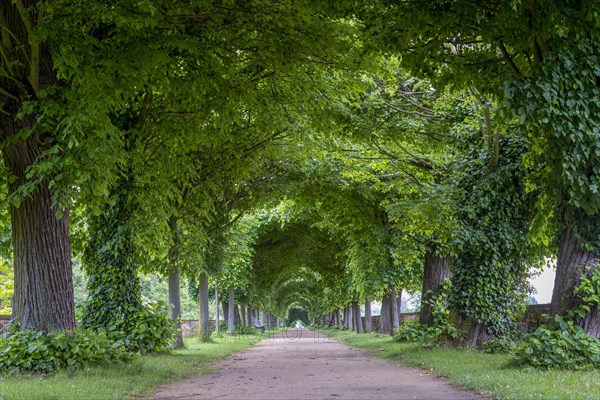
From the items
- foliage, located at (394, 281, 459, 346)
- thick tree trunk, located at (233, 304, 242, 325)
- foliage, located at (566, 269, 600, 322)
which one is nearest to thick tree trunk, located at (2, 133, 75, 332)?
foliage, located at (566, 269, 600, 322)

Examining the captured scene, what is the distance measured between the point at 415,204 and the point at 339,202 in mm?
7741

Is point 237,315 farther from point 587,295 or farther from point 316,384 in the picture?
point 587,295

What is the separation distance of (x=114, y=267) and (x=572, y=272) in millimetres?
9267

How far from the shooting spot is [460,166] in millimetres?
14898

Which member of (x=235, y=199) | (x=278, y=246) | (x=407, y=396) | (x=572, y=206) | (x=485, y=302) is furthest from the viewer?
(x=278, y=246)

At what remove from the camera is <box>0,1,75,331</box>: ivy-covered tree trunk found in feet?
31.0

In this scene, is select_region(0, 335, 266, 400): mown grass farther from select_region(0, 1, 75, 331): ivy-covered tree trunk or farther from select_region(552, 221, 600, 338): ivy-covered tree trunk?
select_region(552, 221, 600, 338): ivy-covered tree trunk

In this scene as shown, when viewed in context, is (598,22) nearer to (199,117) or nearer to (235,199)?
(199,117)

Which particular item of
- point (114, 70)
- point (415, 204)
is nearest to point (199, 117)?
point (114, 70)

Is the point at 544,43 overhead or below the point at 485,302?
overhead

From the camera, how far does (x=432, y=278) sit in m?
17.8

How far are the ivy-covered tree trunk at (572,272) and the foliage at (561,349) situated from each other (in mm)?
265

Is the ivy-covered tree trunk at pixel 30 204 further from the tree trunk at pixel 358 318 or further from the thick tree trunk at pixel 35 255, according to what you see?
the tree trunk at pixel 358 318

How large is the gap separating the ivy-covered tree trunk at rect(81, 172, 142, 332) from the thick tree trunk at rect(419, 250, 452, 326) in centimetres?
854
